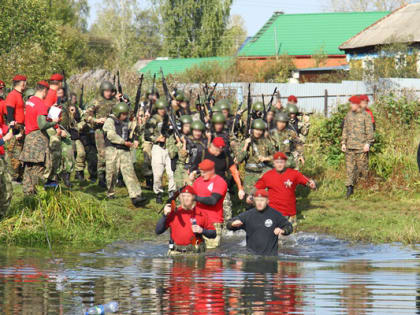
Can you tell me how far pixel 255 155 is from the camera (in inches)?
642

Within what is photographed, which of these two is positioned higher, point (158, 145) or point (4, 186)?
point (158, 145)

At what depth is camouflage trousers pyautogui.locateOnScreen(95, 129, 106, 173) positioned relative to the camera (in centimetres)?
1903

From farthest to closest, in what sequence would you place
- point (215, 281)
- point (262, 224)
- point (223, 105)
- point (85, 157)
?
point (85, 157), point (223, 105), point (262, 224), point (215, 281)

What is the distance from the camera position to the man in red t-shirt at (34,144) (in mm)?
15102

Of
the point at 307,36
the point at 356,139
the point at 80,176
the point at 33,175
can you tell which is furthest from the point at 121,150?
the point at 307,36

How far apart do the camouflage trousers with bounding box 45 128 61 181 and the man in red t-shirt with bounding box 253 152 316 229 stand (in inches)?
141

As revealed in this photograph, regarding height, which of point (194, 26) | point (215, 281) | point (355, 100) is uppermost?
point (194, 26)

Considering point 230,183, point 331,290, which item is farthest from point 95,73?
point 331,290

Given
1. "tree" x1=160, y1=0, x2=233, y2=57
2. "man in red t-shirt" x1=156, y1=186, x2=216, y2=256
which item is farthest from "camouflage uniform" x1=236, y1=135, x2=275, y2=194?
"tree" x1=160, y1=0, x2=233, y2=57

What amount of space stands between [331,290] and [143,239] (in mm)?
6382

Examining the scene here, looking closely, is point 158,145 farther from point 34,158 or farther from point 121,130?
point 34,158

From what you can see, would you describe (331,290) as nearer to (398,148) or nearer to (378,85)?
(398,148)

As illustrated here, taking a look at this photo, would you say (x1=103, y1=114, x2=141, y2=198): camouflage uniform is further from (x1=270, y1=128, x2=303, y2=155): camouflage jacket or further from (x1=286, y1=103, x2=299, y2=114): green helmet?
(x1=286, y1=103, x2=299, y2=114): green helmet

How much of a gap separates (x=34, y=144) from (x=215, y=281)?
5.93m
